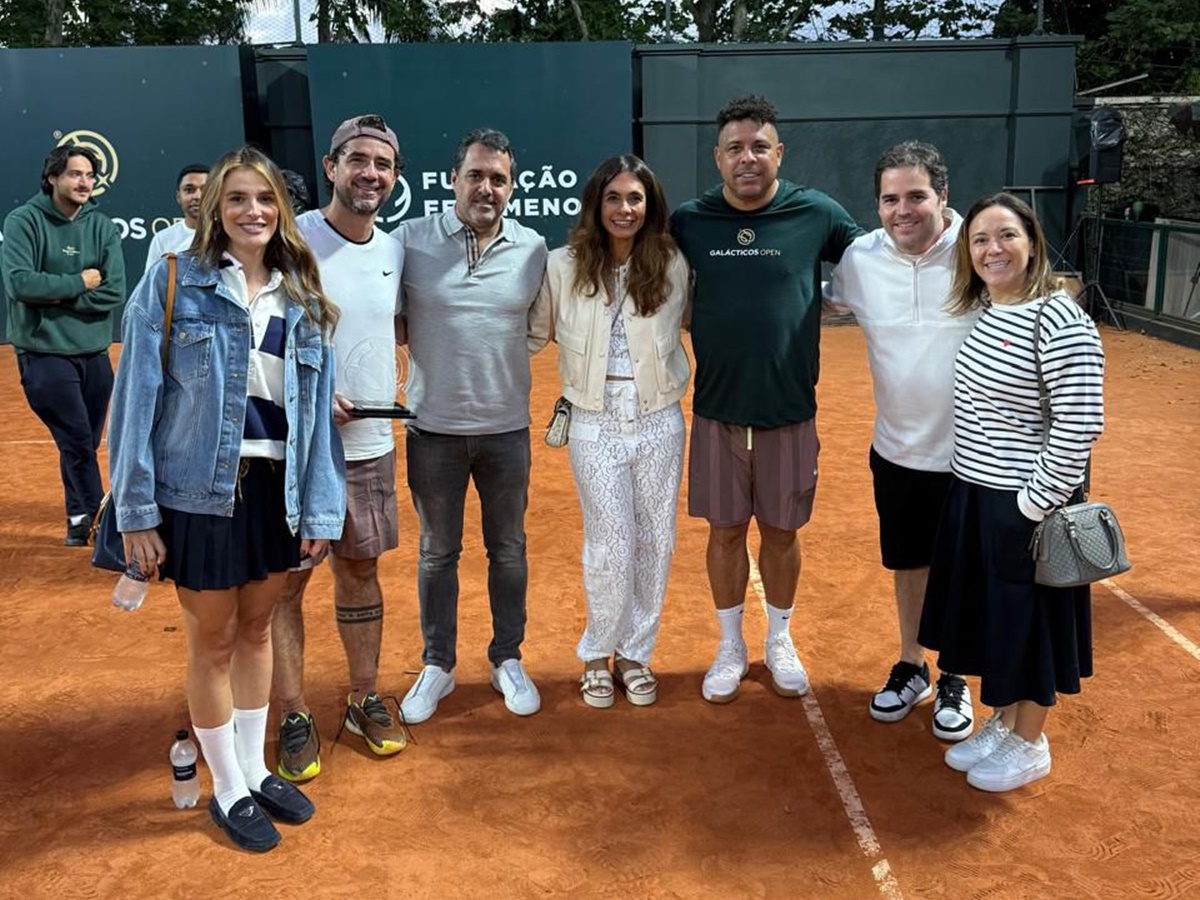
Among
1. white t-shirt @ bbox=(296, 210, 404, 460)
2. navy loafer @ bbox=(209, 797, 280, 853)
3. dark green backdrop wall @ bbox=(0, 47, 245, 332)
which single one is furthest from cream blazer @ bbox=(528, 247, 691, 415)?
dark green backdrop wall @ bbox=(0, 47, 245, 332)

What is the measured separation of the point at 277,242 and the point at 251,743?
1.58m

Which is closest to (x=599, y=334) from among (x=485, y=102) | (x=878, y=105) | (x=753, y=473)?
(x=753, y=473)

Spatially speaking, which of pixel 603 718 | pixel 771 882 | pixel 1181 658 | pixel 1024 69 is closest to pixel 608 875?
pixel 771 882

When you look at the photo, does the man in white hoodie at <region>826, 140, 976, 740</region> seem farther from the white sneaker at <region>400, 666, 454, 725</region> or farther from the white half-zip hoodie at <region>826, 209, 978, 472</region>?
the white sneaker at <region>400, 666, 454, 725</region>

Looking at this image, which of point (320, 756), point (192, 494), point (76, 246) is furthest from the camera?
point (76, 246)

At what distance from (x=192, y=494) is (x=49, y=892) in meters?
1.25

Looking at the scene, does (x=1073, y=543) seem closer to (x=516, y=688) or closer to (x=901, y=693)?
(x=901, y=693)

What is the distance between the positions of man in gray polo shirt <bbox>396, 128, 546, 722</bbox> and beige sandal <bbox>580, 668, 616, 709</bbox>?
0.24 meters

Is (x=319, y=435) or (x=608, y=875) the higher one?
(x=319, y=435)

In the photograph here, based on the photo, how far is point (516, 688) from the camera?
4.23m

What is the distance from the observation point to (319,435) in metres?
3.24

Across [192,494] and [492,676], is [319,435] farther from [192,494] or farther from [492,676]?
[492,676]

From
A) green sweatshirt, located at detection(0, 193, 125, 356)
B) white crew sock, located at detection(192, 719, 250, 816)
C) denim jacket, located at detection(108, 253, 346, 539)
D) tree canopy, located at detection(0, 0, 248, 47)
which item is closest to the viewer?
denim jacket, located at detection(108, 253, 346, 539)

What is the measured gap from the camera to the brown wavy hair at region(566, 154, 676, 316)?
151 inches
